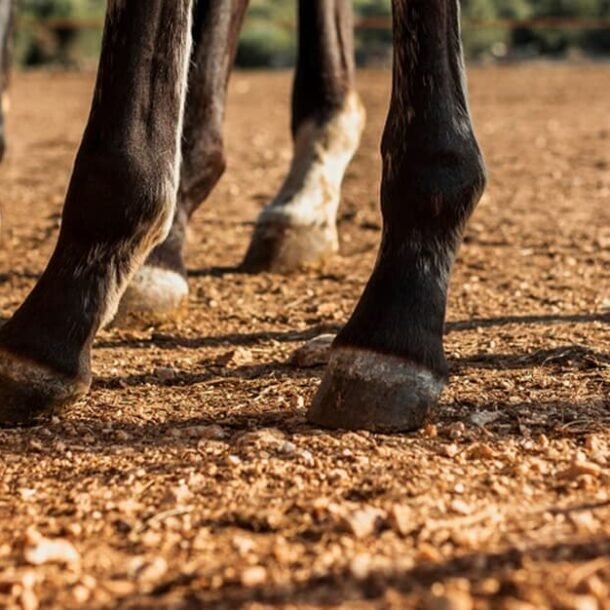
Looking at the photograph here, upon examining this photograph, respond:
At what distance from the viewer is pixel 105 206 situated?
226 centimetres

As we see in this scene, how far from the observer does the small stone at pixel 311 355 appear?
271cm

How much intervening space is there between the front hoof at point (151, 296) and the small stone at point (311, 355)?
20.7 inches

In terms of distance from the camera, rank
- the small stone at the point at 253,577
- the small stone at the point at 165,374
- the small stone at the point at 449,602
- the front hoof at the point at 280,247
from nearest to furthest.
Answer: the small stone at the point at 449,602, the small stone at the point at 253,577, the small stone at the point at 165,374, the front hoof at the point at 280,247

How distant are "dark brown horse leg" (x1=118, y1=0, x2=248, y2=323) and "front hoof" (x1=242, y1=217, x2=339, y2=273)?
390mm

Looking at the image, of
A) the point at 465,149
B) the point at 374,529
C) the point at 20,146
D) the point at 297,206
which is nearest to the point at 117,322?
the point at 297,206

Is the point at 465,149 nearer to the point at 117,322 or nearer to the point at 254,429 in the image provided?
the point at 254,429

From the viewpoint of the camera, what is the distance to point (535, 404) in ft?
7.68

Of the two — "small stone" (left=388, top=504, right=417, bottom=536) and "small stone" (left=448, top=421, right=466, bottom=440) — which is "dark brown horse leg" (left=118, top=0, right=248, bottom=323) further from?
"small stone" (left=388, top=504, right=417, bottom=536)

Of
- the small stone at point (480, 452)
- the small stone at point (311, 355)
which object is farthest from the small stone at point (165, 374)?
the small stone at point (480, 452)

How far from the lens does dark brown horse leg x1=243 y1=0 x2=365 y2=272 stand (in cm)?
389

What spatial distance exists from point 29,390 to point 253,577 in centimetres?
80

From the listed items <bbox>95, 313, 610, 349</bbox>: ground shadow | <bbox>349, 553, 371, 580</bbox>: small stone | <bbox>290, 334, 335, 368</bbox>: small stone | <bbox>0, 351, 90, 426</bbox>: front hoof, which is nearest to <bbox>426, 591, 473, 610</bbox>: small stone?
<bbox>349, 553, 371, 580</bbox>: small stone

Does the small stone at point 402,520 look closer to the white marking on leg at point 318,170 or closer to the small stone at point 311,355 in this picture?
the small stone at point 311,355

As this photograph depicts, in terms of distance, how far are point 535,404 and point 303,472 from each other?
0.57 metres
